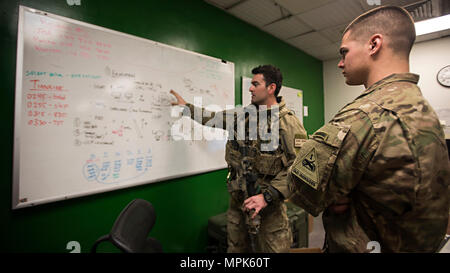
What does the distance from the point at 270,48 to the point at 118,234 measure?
267 cm

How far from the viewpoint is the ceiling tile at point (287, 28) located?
91.2 inches

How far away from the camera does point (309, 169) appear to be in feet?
2.12

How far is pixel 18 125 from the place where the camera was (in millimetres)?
1026

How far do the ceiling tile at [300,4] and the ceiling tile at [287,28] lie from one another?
16cm

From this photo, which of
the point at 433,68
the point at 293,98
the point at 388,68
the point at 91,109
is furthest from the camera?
the point at 293,98

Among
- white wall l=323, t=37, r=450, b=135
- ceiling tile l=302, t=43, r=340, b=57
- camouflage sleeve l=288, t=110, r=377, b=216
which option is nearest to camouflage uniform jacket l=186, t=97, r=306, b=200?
camouflage sleeve l=288, t=110, r=377, b=216

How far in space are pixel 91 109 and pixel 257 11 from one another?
1.87 meters

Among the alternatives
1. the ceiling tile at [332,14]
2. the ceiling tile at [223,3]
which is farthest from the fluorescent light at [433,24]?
the ceiling tile at [223,3]

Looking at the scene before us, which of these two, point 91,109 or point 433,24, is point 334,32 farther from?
point 91,109

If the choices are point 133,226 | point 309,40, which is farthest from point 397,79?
point 309,40

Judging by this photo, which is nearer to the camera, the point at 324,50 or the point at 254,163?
the point at 254,163

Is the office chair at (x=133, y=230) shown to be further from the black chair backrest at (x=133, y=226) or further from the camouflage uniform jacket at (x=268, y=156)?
the camouflage uniform jacket at (x=268, y=156)
